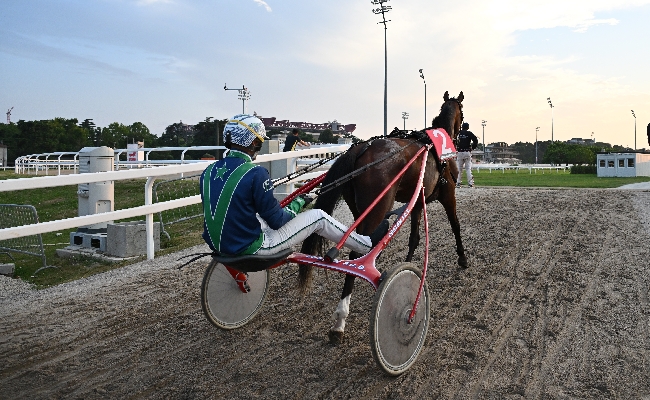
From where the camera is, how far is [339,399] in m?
3.31

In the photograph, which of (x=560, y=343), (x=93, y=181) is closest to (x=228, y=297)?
(x=93, y=181)

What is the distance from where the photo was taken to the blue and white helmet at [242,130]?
3693 mm

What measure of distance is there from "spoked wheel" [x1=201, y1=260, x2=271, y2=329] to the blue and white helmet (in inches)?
45.0

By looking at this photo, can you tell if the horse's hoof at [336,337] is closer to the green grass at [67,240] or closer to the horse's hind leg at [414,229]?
the horse's hind leg at [414,229]

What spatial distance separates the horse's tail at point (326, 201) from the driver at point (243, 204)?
69 centimetres

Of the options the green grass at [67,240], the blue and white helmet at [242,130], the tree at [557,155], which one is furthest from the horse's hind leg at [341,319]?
the tree at [557,155]

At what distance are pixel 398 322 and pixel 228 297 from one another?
59.7 inches

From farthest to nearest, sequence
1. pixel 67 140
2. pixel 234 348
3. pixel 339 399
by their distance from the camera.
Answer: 1. pixel 67 140
2. pixel 234 348
3. pixel 339 399

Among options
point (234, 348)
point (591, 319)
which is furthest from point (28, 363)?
point (591, 319)

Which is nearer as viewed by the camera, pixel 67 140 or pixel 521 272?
pixel 521 272

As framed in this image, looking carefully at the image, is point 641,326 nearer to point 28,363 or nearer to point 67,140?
point 28,363

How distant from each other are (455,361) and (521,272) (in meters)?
2.59

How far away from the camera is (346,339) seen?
4.32 metres

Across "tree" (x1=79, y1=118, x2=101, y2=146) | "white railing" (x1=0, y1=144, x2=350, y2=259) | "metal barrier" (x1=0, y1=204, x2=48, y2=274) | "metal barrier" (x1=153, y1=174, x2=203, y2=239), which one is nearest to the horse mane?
"white railing" (x1=0, y1=144, x2=350, y2=259)
